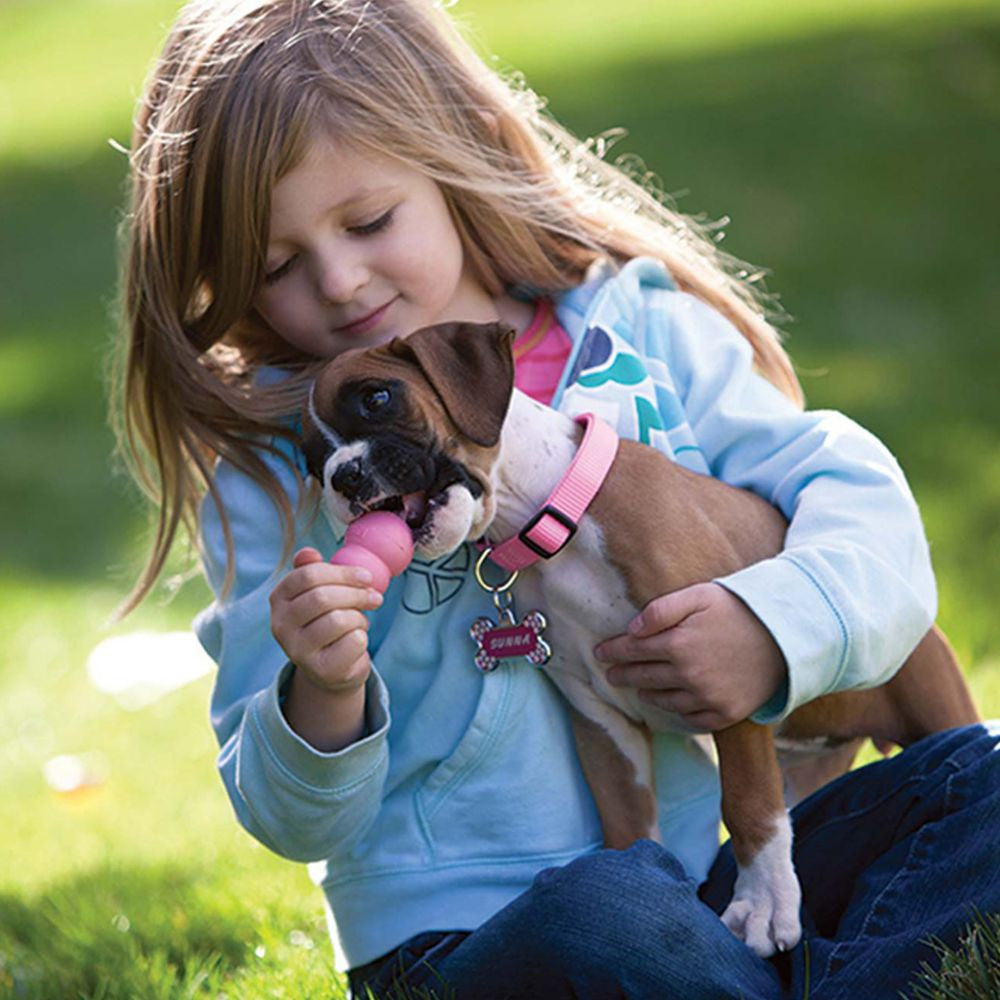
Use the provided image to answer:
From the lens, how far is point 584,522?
283cm

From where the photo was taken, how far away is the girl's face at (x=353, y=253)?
3.07 metres

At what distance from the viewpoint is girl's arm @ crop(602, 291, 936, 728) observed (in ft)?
9.21

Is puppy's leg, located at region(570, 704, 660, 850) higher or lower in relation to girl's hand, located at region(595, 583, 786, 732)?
lower

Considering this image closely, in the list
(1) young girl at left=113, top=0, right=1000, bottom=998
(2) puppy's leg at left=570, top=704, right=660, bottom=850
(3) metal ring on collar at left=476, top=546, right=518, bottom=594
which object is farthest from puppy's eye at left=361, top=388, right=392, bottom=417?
(2) puppy's leg at left=570, top=704, right=660, bottom=850

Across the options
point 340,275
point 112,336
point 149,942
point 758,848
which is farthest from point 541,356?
point 149,942

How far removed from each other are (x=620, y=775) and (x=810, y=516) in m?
0.59

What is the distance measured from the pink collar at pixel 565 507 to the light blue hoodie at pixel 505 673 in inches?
10.0

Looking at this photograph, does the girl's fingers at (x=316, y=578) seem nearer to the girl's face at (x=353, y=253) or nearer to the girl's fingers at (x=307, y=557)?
the girl's fingers at (x=307, y=557)

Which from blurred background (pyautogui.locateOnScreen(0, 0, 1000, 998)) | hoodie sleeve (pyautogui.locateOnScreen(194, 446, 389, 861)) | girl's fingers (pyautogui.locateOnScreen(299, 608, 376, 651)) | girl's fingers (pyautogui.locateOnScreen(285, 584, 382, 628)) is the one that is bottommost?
blurred background (pyautogui.locateOnScreen(0, 0, 1000, 998))

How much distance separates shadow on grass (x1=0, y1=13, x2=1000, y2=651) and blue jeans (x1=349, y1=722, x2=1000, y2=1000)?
5.86 feet

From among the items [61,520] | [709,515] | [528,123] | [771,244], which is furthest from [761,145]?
[709,515]

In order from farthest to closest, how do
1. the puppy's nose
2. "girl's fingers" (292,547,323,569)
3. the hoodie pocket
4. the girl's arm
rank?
the hoodie pocket < the girl's arm < "girl's fingers" (292,547,323,569) < the puppy's nose

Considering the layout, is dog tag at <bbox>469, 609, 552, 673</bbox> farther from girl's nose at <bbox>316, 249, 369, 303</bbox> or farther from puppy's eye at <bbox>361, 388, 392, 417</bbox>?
girl's nose at <bbox>316, 249, 369, 303</bbox>

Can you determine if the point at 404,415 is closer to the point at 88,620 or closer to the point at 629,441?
the point at 629,441
